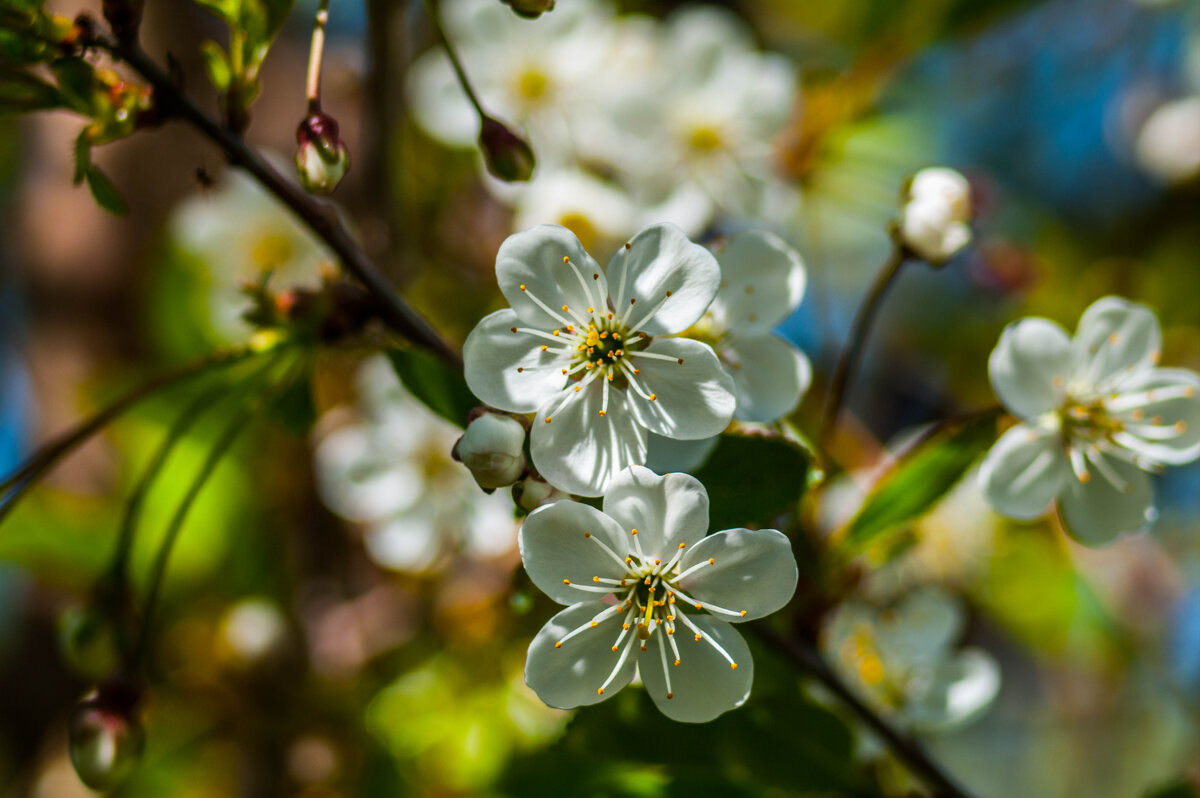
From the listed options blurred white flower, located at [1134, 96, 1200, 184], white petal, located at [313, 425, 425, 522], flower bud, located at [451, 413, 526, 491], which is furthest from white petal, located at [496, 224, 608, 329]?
blurred white flower, located at [1134, 96, 1200, 184]

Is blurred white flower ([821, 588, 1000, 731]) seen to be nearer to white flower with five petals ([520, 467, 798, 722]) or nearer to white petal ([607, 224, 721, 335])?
white flower with five petals ([520, 467, 798, 722])

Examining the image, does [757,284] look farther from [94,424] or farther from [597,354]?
[94,424]

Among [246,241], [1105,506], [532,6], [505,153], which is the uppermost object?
[532,6]

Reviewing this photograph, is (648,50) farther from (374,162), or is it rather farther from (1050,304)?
(1050,304)

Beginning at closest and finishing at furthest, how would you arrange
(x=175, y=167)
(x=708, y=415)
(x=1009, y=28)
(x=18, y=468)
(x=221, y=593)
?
(x=708, y=415)
(x=18, y=468)
(x=221, y=593)
(x=175, y=167)
(x=1009, y=28)

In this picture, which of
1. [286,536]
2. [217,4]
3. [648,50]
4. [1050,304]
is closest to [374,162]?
[648,50]

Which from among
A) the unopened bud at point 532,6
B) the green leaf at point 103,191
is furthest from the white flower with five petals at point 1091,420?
the green leaf at point 103,191

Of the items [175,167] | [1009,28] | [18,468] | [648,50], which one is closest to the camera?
[18,468]

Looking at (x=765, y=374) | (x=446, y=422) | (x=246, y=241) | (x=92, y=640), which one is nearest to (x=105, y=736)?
(x=92, y=640)
